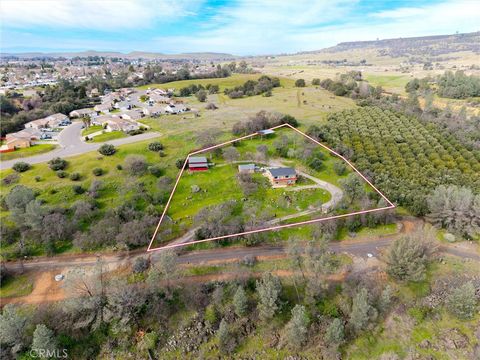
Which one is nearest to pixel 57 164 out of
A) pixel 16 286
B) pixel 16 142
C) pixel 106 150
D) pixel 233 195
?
pixel 106 150

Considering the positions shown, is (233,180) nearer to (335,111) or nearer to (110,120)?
(110,120)

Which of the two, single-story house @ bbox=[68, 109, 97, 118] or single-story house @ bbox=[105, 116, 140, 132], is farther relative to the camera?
single-story house @ bbox=[68, 109, 97, 118]

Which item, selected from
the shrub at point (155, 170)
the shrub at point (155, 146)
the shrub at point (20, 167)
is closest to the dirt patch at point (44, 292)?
the shrub at point (155, 170)

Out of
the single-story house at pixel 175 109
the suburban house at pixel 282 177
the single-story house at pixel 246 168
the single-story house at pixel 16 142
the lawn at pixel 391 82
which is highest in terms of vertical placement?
the lawn at pixel 391 82

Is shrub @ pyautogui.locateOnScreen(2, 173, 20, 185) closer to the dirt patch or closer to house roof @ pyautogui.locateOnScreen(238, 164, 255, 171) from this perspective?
the dirt patch

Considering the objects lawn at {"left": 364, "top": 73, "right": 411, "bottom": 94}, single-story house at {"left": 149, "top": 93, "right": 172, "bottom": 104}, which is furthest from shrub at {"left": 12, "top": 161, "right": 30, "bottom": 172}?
lawn at {"left": 364, "top": 73, "right": 411, "bottom": 94}

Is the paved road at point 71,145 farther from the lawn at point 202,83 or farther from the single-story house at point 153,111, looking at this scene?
the lawn at point 202,83

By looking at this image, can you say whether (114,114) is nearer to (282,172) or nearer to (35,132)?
(35,132)
